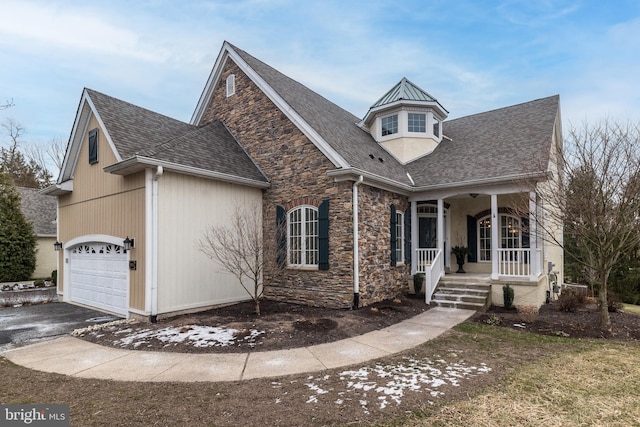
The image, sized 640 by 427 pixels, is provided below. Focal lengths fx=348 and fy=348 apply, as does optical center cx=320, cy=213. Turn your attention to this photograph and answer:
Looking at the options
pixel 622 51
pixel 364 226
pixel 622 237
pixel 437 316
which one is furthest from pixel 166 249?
pixel 622 51

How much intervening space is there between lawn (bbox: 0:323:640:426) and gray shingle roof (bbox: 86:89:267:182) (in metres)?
5.36

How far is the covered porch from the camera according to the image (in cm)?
1119

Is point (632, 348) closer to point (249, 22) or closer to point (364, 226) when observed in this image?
point (364, 226)

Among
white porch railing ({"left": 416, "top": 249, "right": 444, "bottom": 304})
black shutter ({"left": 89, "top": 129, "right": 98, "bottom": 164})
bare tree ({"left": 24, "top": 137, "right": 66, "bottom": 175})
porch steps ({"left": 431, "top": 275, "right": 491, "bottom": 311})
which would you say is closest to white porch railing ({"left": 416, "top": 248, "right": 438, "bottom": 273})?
white porch railing ({"left": 416, "top": 249, "right": 444, "bottom": 304})

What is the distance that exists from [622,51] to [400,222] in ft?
31.5

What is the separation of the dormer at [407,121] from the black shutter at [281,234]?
18.2ft

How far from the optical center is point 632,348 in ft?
21.0

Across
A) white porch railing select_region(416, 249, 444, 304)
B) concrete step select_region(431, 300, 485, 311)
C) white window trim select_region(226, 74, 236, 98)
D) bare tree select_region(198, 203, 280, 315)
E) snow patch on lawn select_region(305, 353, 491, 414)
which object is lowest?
concrete step select_region(431, 300, 485, 311)

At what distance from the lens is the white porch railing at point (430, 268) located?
33.4 ft

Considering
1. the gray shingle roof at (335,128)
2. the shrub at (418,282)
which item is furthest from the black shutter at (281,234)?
the shrub at (418,282)

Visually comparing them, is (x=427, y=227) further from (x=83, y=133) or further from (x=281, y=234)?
(x=83, y=133)

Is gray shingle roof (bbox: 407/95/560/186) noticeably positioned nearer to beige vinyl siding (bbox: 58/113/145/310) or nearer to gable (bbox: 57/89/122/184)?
beige vinyl siding (bbox: 58/113/145/310)

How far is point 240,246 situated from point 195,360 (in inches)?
155

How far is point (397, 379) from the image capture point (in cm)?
475
